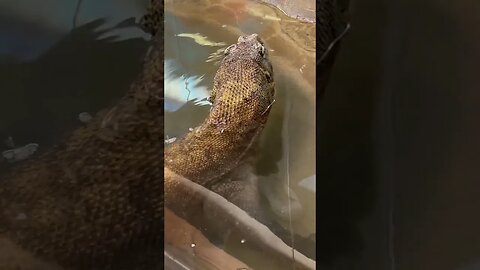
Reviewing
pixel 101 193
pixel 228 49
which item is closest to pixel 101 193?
pixel 101 193

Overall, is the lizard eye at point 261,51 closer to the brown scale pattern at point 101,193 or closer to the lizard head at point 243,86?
the lizard head at point 243,86

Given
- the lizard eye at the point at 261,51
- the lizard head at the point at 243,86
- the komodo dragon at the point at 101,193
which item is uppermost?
the lizard eye at the point at 261,51

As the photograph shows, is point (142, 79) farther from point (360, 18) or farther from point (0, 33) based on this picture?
point (360, 18)

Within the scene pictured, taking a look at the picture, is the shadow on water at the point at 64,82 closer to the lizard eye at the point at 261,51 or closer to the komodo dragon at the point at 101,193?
the komodo dragon at the point at 101,193

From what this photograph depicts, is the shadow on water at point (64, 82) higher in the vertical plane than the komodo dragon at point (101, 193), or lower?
higher

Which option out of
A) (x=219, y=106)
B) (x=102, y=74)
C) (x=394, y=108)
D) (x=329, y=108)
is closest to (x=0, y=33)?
(x=102, y=74)

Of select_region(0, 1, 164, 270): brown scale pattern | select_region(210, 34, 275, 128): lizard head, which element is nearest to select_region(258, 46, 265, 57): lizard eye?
select_region(210, 34, 275, 128): lizard head

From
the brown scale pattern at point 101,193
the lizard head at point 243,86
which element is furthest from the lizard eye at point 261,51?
the brown scale pattern at point 101,193
